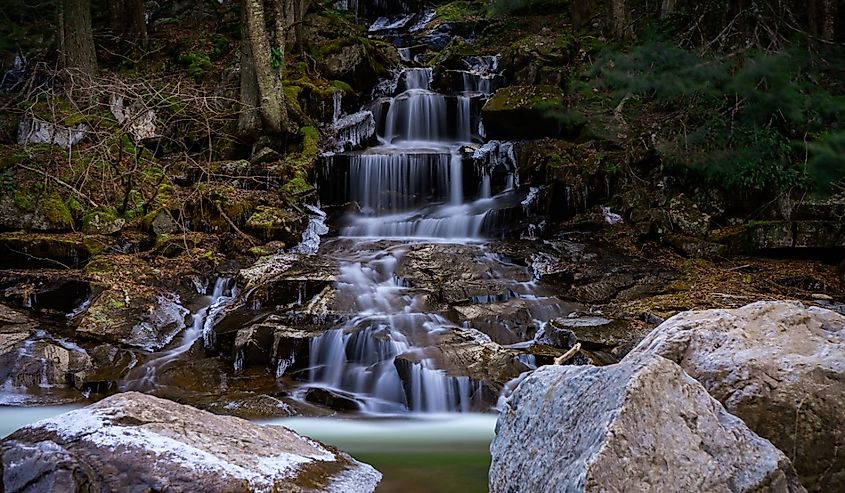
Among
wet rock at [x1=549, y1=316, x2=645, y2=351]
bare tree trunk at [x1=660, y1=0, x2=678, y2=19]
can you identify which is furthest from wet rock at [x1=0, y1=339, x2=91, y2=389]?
bare tree trunk at [x1=660, y1=0, x2=678, y2=19]

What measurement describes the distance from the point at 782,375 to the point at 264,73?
11683 mm

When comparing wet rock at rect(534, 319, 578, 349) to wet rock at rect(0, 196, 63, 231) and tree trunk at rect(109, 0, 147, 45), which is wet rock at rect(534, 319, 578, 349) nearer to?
wet rock at rect(0, 196, 63, 231)

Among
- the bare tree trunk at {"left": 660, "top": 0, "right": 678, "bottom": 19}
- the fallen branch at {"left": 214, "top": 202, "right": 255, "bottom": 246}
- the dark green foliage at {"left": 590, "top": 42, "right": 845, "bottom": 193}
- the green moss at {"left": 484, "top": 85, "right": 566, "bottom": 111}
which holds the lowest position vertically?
the fallen branch at {"left": 214, "top": 202, "right": 255, "bottom": 246}

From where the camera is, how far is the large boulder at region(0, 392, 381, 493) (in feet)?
10.3

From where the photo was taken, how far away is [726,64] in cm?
880

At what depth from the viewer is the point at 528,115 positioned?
13.9 metres

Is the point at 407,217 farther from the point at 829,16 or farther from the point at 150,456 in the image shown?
the point at 150,456

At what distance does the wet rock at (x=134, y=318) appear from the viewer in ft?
24.6

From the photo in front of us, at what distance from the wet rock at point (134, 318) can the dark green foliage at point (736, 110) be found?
7556mm

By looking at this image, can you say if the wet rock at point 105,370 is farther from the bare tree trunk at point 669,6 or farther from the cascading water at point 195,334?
the bare tree trunk at point 669,6

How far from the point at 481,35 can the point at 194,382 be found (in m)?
17.6

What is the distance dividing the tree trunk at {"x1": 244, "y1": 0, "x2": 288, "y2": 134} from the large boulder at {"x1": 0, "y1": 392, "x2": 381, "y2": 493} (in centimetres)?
1011

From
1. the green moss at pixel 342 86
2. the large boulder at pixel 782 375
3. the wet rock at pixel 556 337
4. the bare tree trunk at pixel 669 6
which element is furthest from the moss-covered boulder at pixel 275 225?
the bare tree trunk at pixel 669 6

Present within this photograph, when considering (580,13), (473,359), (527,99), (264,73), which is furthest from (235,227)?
(580,13)
